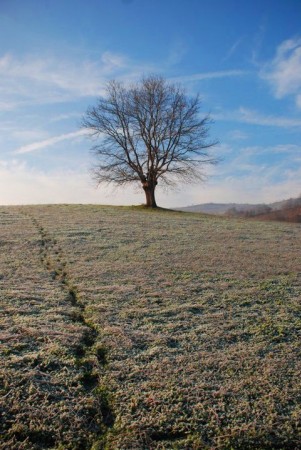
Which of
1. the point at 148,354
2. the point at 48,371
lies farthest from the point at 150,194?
the point at 48,371

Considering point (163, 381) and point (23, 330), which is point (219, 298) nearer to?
point (163, 381)

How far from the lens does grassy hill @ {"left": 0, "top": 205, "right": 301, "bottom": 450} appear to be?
3576 millimetres

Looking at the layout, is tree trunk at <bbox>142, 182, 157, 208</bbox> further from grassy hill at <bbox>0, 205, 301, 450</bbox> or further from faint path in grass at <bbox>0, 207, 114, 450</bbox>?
faint path in grass at <bbox>0, 207, 114, 450</bbox>

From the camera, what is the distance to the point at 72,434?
348cm

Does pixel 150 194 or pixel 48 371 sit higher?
pixel 150 194

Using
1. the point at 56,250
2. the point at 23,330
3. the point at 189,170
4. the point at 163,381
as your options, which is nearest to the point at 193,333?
the point at 163,381

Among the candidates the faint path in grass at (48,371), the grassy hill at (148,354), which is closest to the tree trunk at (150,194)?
the grassy hill at (148,354)

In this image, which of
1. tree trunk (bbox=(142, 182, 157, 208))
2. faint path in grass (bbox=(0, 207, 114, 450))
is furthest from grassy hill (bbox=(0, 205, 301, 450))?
tree trunk (bbox=(142, 182, 157, 208))

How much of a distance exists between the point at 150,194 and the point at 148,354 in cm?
3146

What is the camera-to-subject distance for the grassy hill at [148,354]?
11.7ft

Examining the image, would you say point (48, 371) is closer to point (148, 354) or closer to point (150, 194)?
point (148, 354)

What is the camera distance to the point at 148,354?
199 inches

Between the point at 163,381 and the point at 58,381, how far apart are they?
128cm

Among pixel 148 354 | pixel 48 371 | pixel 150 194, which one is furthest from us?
pixel 150 194
